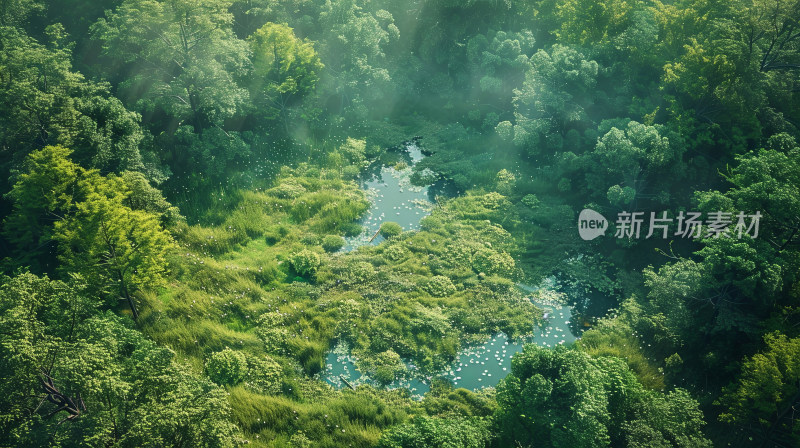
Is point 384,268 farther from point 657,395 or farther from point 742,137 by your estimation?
point 742,137

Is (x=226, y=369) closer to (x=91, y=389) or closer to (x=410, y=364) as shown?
(x=91, y=389)

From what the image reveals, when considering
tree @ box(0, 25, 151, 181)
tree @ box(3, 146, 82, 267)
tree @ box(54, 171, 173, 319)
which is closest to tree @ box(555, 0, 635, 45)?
tree @ box(0, 25, 151, 181)

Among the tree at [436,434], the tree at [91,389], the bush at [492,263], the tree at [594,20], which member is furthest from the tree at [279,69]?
the tree at [436,434]

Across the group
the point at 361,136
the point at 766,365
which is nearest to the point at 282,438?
the point at 766,365

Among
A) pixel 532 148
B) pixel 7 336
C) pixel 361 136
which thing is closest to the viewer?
pixel 7 336

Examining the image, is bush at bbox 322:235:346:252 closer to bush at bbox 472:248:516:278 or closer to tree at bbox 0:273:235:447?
bush at bbox 472:248:516:278
